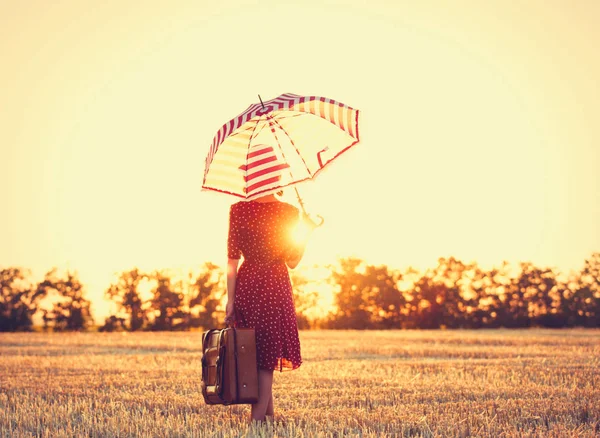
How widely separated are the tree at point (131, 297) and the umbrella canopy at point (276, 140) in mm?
35215

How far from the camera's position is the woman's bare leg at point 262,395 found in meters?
7.23

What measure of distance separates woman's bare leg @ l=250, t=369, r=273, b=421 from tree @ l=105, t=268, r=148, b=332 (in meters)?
35.2

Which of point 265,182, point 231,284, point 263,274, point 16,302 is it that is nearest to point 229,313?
point 231,284

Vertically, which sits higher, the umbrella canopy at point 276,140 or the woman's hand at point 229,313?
the umbrella canopy at point 276,140

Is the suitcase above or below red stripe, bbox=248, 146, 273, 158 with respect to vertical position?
below

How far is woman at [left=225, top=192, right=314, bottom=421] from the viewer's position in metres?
7.16

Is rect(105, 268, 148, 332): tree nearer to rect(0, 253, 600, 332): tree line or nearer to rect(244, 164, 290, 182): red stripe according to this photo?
→ rect(0, 253, 600, 332): tree line

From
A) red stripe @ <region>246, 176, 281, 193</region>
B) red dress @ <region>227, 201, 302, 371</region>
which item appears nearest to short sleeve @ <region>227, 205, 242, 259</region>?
red dress @ <region>227, 201, 302, 371</region>

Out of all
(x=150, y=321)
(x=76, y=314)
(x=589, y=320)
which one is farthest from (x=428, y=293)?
(x=76, y=314)

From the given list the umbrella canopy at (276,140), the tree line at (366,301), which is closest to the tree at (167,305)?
the tree line at (366,301)

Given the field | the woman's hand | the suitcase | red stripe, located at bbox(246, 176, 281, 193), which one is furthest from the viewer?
the field

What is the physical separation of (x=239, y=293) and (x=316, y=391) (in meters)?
3.94

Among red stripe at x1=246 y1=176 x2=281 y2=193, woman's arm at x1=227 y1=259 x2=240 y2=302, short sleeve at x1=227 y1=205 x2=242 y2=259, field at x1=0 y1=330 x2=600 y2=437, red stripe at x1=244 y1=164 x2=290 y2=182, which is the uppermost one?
red stripe at x1=244 y1=164 x2=290 y2=182

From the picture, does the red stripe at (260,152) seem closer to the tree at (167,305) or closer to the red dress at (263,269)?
the red dress at (263,269)
